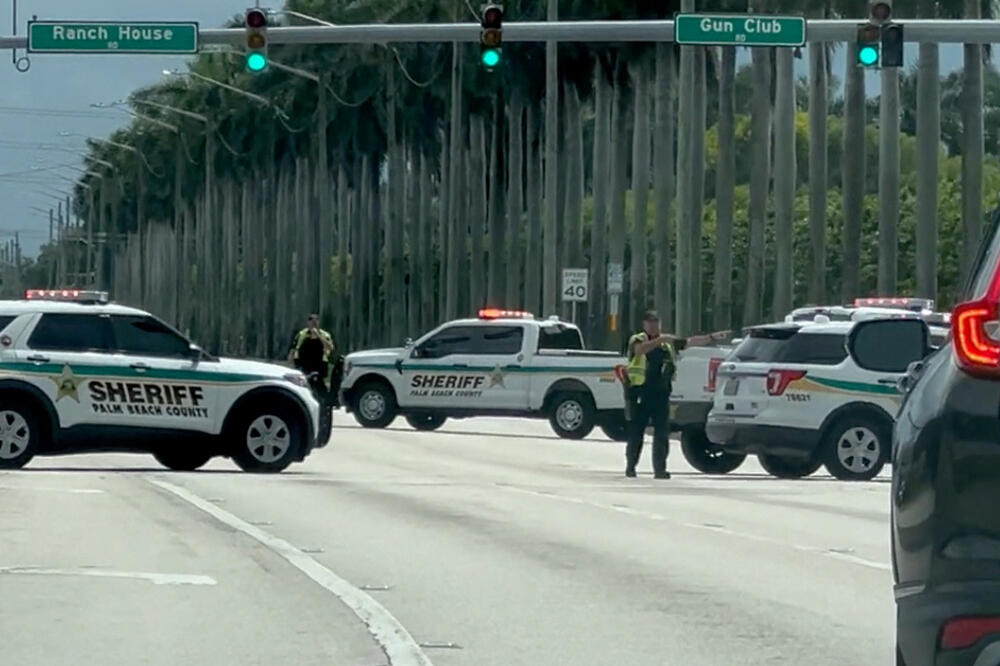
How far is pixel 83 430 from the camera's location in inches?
1016

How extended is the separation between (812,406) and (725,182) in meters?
33.5

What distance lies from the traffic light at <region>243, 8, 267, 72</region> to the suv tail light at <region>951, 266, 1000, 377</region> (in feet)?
86.3

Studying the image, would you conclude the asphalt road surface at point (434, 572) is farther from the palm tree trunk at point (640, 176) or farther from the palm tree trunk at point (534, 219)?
the palm tree trunk at point (534, 219)

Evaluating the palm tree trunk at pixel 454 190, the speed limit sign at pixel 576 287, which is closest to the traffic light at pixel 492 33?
the speed limit sign at pixel 576 287

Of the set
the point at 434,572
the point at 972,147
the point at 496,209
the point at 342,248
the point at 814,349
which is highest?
the point at 972,147

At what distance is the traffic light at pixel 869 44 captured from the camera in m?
30.9

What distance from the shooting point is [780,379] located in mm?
27250

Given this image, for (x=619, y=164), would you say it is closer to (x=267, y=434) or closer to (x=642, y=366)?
(x=642, y=366)

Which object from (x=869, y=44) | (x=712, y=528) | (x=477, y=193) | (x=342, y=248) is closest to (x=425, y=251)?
(x=477, y=193)

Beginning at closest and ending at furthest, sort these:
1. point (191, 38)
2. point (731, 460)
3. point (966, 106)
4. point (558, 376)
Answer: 1. point (731, 460)
2. point (191, 38)
3. point (558, 376)
4. point (966, 106)

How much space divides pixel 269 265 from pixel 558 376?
99328mm

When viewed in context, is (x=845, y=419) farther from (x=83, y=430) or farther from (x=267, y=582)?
(x=267, y=582)

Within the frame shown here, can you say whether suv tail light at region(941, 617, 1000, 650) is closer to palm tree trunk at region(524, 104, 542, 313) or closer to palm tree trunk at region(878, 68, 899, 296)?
palm tree trunk at region(878, 68, 899, 296)

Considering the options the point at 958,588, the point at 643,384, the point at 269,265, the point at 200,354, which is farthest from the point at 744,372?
the point at 269,265
